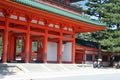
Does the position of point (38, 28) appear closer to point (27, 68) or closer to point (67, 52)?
point (27, 68)

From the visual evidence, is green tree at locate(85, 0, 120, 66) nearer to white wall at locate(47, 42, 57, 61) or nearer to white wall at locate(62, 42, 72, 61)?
white wall at locate(62, 42, 72, 61)

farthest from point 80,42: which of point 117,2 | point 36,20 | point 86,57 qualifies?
point 36,20

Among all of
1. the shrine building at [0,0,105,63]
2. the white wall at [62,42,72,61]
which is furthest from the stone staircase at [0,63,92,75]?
the white wall at [62,42,72,61]

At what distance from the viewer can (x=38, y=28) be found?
94.3ft

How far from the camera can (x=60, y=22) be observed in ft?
98.2

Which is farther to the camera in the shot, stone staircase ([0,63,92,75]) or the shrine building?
the shrine building

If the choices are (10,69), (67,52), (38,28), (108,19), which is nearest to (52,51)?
(67,52)

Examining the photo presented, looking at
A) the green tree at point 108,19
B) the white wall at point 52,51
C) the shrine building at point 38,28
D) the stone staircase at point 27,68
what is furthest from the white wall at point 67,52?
the green tree at point 108,19

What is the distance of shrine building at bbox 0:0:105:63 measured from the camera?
23.9 metres

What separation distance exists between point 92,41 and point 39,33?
814 inches

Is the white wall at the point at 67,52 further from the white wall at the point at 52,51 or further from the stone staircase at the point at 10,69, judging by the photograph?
the stone staircase at the point at 10,69

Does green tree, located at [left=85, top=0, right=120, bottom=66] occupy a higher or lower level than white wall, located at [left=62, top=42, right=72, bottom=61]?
higher

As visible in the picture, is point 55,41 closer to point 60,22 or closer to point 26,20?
point 60,22

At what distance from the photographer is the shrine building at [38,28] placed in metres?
23.9
